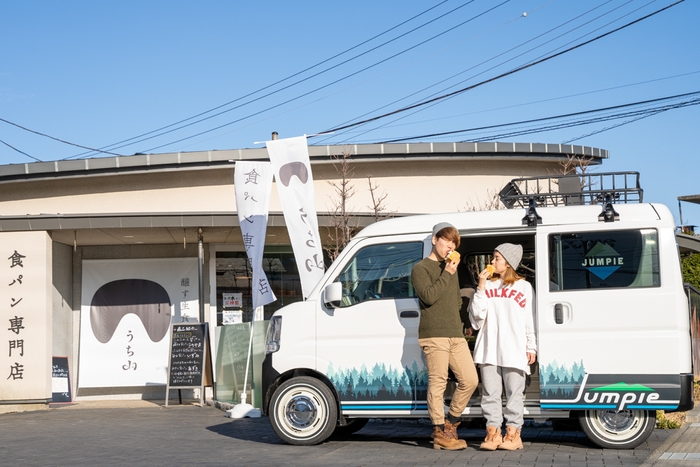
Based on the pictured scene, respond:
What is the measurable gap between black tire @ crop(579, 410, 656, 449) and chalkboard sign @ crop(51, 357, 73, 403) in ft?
37.4

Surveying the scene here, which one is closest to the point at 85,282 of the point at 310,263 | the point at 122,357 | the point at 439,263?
the point at 122,357

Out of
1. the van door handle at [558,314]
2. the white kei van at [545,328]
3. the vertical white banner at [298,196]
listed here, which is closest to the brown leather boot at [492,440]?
the white kei van at [545,328]

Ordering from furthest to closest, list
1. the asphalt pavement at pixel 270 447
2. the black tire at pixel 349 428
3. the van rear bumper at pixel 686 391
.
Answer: the black tire at pixel 349 428
the van rear bumper at pixel 686 391
the asphalt pavement at pixel 270 447

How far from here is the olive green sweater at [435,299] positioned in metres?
8.04

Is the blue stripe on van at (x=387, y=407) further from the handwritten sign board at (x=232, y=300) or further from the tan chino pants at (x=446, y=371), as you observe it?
the handwritten sign board at (x=232, y=300)

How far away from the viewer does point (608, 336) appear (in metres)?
7.95

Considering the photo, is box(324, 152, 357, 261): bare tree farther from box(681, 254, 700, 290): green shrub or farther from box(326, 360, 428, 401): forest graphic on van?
box(681, 254, 700, 290): green shrub

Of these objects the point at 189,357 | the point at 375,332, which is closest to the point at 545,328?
the point at 375,332

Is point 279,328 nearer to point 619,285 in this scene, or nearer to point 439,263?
point 439,263

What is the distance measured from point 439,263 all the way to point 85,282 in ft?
37.1

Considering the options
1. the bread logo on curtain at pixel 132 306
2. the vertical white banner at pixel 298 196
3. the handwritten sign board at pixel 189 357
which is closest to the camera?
the vertical white banner at pixel 298 196

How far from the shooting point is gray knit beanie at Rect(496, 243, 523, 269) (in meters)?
8.13

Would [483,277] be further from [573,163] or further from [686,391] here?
[573,163]

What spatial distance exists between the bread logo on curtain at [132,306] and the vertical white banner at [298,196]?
5924 mm
